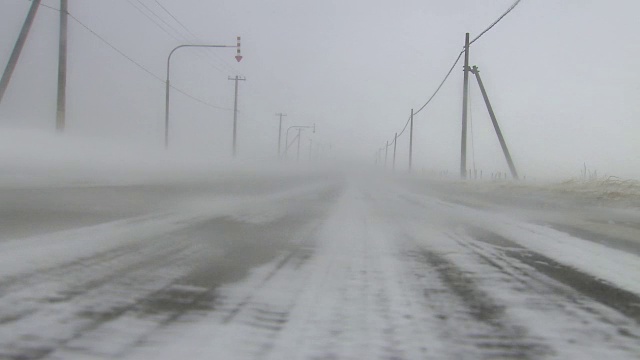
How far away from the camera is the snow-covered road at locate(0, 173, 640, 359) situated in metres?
2.16

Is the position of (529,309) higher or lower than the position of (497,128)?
lower

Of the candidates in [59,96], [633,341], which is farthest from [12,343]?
[59,96]

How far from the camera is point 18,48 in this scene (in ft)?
66.6

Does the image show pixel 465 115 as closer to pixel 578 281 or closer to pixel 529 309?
pixel 578 281

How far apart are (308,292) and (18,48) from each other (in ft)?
71.3

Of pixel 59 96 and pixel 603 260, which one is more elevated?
pixel 59 96

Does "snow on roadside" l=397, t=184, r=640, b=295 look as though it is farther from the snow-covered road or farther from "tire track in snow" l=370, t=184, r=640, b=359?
"tire track in snow" l=370, t=184, r=640, b=359

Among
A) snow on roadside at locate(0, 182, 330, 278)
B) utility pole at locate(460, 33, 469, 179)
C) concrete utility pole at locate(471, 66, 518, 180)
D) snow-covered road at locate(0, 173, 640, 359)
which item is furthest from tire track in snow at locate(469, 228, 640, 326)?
utility pole at locate(460, 33, 469, 179)

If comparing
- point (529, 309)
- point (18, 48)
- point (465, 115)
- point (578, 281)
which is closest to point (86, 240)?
point (529, 309)

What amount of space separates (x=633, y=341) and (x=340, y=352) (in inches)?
53.3

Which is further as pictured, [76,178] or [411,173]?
[411,173]

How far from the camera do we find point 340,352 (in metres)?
2.10

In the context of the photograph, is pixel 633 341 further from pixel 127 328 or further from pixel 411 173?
pixel 411 173

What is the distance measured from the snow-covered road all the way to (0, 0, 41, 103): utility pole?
56.2 ft
